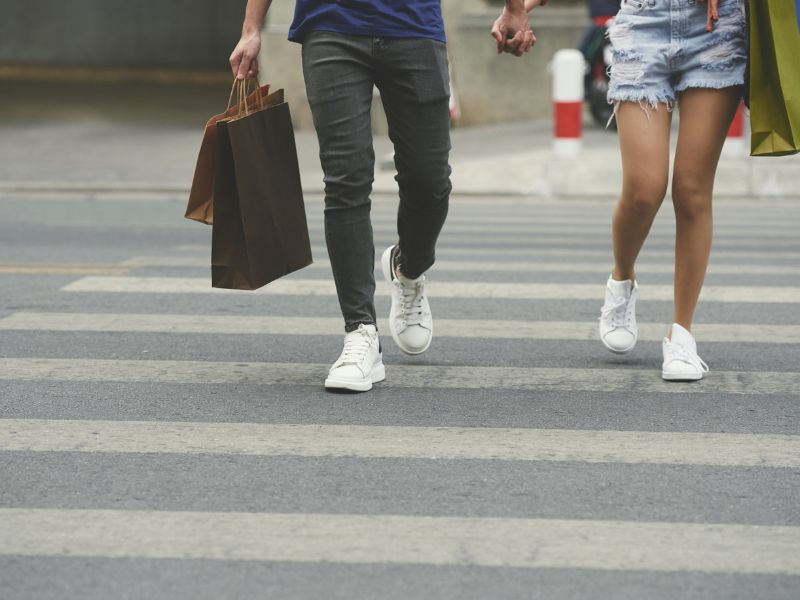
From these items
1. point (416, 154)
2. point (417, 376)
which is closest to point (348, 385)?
point (417, 376)

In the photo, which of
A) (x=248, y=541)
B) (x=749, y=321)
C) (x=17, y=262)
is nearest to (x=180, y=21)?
(x=17, y=262)

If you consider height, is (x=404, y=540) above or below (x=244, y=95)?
below

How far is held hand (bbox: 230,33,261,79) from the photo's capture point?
13.9 ft

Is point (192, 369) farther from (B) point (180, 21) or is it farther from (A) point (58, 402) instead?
(B) point (180, 21)

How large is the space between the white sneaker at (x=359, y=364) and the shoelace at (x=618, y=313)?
2.63ft

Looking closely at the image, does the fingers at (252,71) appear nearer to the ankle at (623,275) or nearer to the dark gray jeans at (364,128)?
the dark gray jeans at (364,128)

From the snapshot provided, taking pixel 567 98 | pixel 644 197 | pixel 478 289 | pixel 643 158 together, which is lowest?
pixel 567 98

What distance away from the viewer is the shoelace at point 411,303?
4639 mm

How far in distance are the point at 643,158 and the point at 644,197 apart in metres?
0.14

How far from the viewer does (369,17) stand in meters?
4.11

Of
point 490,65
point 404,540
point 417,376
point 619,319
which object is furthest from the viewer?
point 490,65

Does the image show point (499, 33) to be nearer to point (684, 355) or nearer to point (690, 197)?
point (690, 197)

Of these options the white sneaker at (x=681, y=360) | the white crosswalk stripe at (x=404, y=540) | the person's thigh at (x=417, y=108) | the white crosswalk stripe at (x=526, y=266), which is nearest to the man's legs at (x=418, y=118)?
the person's thigh at (x=417, y=108)

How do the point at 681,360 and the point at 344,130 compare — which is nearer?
the point at 344,130
